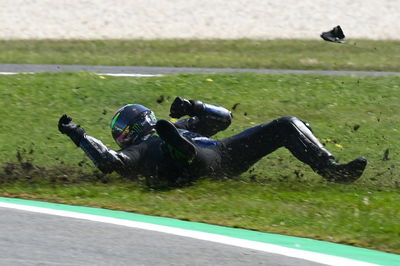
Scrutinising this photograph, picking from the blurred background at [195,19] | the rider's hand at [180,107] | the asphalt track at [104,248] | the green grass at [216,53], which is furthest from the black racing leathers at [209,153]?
the blurred background at [195,19]

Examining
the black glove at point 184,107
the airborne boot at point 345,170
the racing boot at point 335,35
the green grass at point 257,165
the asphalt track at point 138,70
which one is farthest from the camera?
the racing boot at point 335,35

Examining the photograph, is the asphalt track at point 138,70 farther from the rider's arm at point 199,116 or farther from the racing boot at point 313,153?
the racing boot at point 313,153

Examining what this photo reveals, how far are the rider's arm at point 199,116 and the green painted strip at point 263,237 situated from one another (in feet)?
5.06

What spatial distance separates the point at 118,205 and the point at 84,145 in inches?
29.0

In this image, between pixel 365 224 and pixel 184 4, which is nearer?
pixel 365 224

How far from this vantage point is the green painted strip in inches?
245

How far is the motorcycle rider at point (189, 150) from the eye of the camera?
7992 mm

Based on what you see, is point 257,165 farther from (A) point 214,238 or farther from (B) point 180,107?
(A) point 214,238

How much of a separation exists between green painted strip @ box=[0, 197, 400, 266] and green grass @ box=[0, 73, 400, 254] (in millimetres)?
157

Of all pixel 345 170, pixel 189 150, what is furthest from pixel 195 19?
pixel 189 150

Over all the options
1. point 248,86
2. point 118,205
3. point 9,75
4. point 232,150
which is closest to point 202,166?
point 232,150

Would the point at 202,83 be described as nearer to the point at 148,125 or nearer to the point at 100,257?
the point at 148,125

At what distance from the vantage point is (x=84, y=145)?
8086 millimetres

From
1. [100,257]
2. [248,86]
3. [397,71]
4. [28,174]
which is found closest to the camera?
[100,257]
